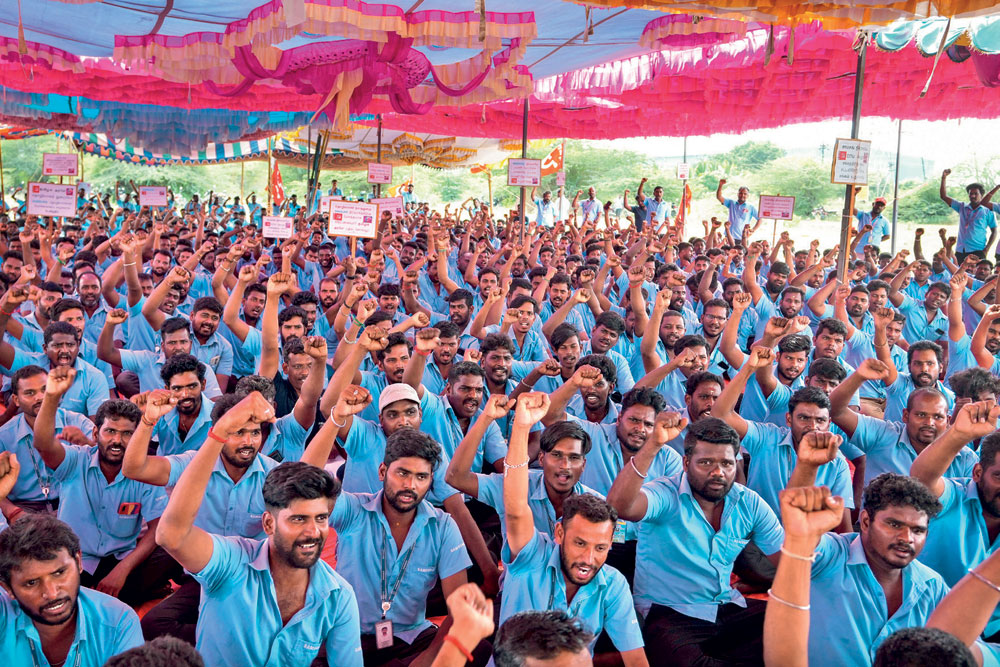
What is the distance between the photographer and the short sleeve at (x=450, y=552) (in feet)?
9.76

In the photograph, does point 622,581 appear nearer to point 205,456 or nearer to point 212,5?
point 205,456

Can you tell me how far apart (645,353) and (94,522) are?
3181 mm

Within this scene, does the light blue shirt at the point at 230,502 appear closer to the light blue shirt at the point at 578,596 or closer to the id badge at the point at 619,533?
the light blue shirt at the point at 578,596

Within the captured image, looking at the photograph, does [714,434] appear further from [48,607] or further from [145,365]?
[145,365]

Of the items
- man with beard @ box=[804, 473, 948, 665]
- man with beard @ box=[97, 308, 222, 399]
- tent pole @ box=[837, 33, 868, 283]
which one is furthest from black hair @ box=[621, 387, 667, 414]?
tent pole @ box=[837, 33, 868, 283]

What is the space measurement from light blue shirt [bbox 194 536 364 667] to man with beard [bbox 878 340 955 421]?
10.9 feet

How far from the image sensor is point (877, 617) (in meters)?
2.53

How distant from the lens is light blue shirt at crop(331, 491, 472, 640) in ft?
9.66

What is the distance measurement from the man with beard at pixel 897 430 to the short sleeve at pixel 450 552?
1883 mm

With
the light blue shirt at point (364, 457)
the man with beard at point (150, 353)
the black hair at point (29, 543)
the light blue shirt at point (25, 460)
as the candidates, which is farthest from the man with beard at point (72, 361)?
the black hair at point (29, 543)

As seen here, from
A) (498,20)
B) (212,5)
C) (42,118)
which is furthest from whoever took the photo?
(42,118)

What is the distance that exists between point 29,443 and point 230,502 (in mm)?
1061

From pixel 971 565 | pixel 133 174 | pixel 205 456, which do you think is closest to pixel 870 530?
pixel 971 565

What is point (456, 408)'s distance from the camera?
4094 millimetres
